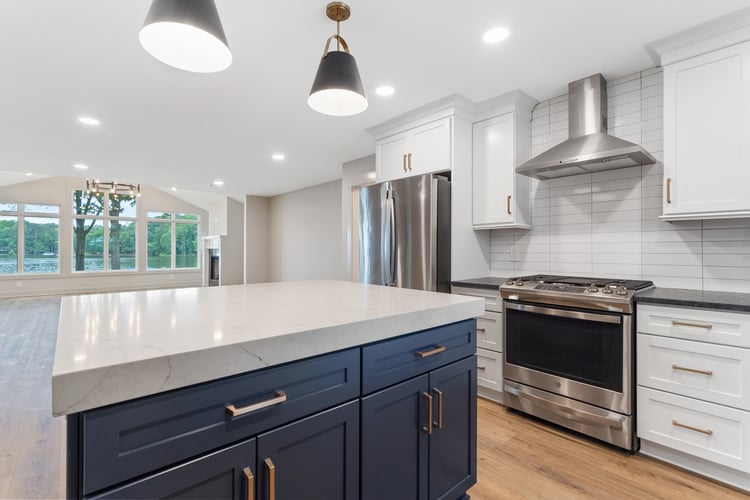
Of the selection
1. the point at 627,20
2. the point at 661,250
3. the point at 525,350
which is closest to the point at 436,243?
the point at 525,350

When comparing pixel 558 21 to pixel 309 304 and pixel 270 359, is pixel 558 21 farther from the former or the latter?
pixel 270 359

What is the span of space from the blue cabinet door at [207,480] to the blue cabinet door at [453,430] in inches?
27.9

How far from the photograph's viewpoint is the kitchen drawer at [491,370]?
2746 mm

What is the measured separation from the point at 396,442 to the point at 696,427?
1.82m

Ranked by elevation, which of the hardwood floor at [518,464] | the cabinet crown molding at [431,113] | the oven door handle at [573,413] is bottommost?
the hardwood floor at [518,464]

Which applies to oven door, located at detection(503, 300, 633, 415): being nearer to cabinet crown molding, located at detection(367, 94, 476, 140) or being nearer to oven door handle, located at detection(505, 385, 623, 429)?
oven door handle, located at detection(505, 385, 623, 429)

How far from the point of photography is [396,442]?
120 cm

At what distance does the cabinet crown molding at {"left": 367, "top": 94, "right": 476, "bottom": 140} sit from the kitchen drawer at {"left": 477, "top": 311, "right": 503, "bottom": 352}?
68.2 inches

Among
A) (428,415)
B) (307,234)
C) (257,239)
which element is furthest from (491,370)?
(257,239)

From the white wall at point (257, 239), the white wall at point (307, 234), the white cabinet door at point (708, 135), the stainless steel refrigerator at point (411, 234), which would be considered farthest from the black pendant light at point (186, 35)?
the white wall at point (257, 239)

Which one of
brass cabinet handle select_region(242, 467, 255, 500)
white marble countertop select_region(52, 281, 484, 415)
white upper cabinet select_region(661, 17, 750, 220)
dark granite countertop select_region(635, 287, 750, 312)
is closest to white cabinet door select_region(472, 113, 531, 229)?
white upper cabinet select_region(661, 17, 750, 220)

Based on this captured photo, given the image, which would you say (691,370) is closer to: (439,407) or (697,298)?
(697,298)

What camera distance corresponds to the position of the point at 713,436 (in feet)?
6.06

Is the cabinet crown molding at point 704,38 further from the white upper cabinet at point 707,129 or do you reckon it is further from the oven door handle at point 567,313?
the oven door handle at point 567,313
